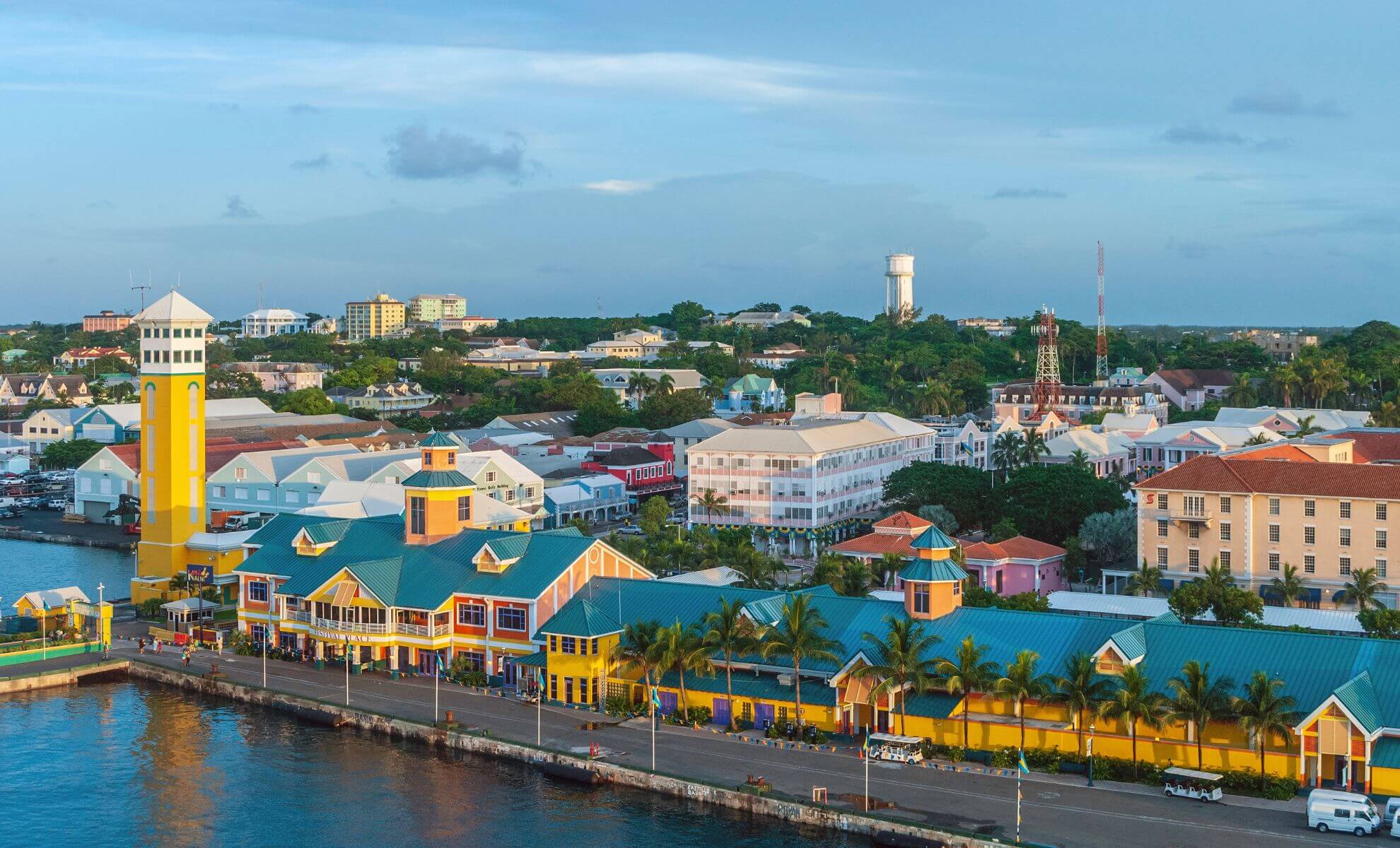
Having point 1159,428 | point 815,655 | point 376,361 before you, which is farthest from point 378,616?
point 376,361

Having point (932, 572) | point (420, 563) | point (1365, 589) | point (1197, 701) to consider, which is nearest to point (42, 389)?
point (420, 563)

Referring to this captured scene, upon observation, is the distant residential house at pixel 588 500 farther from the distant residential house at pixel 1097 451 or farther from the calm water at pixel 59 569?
the distant residential house at pixel 1097 451

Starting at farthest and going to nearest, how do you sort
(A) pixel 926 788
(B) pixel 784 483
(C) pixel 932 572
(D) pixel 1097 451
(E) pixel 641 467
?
(E) pixel 641 467 < (D) pixel 1097 451 < (B) pixel 784 483 < (C) pixel 932 572 < (A) pixel 926 788

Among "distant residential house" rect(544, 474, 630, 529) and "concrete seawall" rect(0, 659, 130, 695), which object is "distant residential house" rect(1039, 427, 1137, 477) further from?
"concrete seawall" rect(0, 659, 130, 695)

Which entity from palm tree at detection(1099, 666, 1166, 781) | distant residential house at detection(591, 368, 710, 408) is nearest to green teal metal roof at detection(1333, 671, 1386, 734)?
palm tree at detection(1099, 666, 1166, 781)

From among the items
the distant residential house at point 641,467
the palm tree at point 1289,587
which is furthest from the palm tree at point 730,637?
the distant residential house at point 641,467

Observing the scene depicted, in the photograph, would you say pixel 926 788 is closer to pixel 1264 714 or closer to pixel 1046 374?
pixel 1264 714
